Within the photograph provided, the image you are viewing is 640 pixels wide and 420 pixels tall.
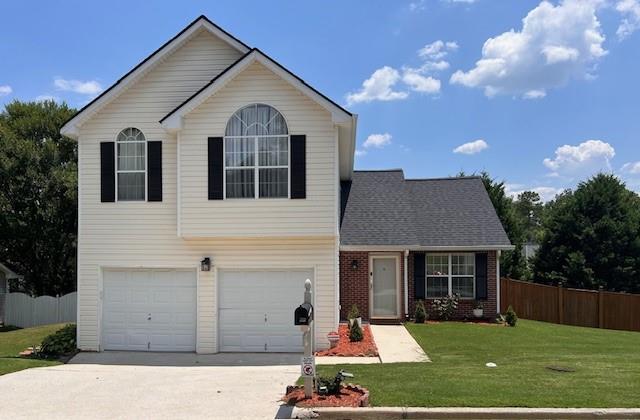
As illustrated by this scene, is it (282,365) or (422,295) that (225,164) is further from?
(422,295)

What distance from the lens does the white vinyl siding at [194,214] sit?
1304 cm

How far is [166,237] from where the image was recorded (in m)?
13.7

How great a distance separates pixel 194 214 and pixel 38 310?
13.9m

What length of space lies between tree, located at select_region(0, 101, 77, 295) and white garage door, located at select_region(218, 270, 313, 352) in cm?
1776

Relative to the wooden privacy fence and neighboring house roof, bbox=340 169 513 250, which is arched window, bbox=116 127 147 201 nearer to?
neighboring house roof, bbox=340 169 513 250

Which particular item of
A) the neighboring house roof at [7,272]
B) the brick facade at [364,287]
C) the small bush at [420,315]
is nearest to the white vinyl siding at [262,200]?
the brick facade at [364,287]

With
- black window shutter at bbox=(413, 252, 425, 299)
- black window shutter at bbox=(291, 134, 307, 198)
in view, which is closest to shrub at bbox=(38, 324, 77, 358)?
black window shutter at bbox=(291, 134, 307, 198)

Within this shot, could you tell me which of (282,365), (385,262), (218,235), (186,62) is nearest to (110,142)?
(186,62)

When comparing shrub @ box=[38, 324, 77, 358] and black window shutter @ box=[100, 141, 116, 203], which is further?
black window shutter @ box=[100, 141, 116, 203]

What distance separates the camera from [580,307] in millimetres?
20938

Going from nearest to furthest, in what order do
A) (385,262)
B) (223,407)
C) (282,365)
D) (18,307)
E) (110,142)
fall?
(223,407) < (282,365) < (110,142) < (385,262) < (18,307)

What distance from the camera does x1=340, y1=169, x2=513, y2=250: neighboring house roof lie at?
18812 mm

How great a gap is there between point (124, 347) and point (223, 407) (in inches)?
269

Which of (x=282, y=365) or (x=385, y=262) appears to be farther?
(x=385, y=262)
